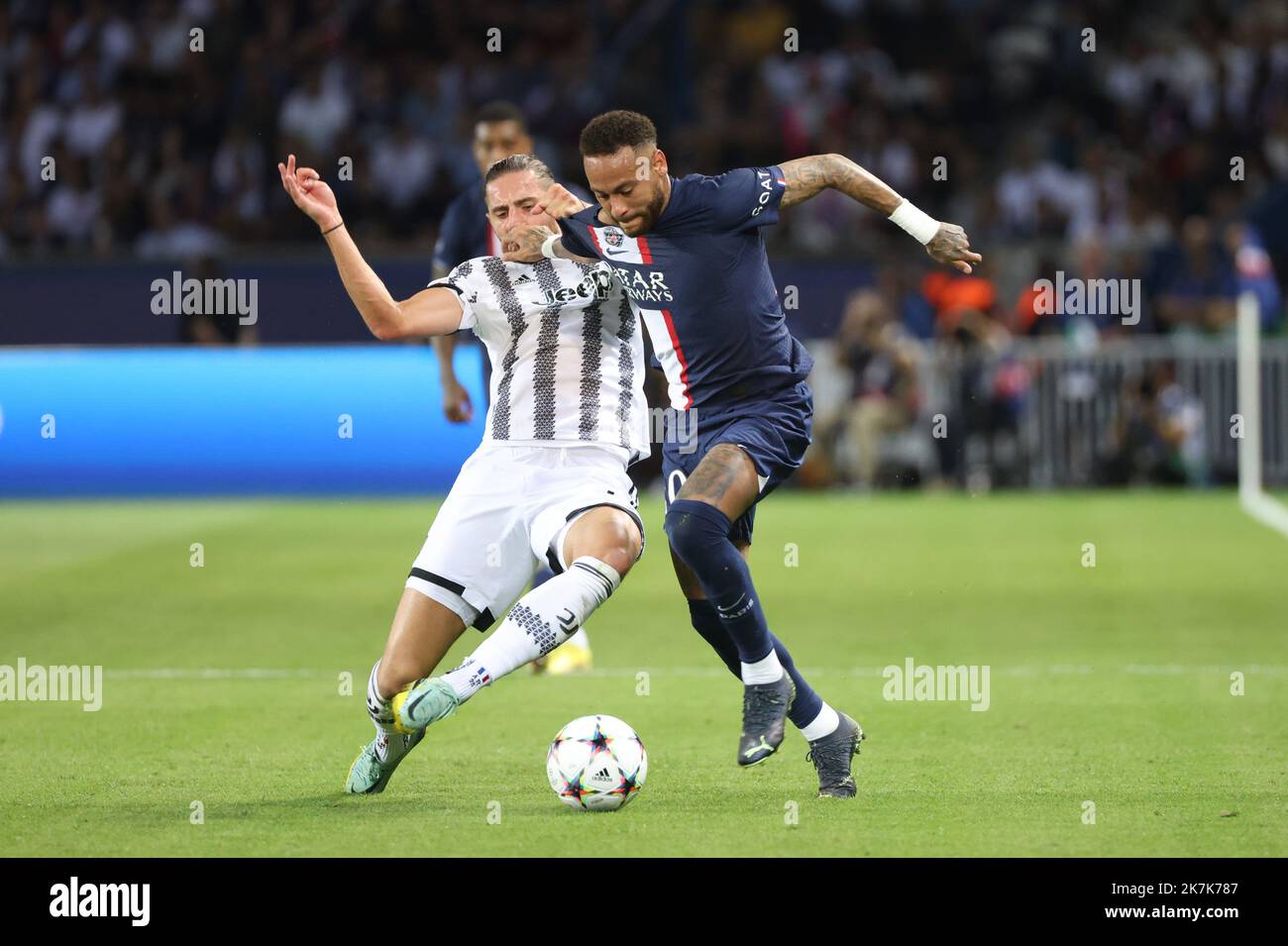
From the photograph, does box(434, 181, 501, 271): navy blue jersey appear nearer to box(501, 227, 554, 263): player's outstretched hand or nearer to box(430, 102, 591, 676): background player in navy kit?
box(430, 102, 591, 676): background player in navy kit

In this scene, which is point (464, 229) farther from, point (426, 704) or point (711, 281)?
point (426, 704)

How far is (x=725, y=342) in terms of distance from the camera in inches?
255

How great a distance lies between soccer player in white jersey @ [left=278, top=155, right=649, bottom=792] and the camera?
20.4 feet

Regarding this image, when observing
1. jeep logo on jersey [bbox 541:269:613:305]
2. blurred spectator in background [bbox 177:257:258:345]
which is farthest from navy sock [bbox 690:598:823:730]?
blurred spectator in background [bbox 177:257:258:345]

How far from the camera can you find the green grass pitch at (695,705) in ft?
18.9

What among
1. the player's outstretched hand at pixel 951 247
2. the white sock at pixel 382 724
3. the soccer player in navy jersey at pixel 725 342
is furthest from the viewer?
the player's outstretched hand at pixel 951 247

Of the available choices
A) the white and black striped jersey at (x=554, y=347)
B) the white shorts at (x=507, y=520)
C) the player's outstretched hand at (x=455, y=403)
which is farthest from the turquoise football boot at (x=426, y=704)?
the player's outstretched hand at (x=455, y=403)

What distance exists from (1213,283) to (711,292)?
13787 mm

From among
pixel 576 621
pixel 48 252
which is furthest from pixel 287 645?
pixel 48 252

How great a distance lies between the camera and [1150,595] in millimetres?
11773

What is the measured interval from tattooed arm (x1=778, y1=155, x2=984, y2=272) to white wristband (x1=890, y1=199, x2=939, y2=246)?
2.3 inches

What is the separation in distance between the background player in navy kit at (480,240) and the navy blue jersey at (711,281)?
253 cm

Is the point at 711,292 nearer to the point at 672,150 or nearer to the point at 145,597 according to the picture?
the point at 145,597

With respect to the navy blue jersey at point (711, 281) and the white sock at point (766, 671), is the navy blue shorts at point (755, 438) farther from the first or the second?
the white sock at point (766, 671)
